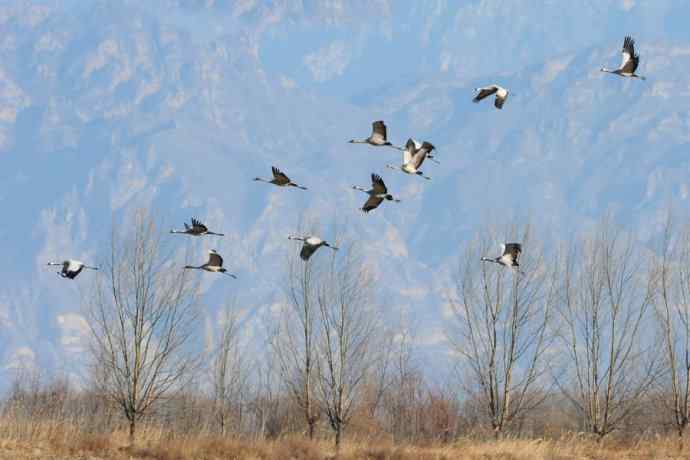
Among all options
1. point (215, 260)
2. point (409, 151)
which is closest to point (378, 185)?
point (409, 151)

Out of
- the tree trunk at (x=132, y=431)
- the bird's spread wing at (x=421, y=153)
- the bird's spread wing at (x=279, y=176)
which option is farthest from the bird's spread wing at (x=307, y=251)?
the tree trunk at (x=132, y=431)

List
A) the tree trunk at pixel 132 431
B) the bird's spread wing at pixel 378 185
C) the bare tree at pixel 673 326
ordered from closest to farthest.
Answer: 1. the bird's spread wing at pixel 378 185
2. the tree trunk at pixel 132 431
3. the bare tree at pixel 673 326

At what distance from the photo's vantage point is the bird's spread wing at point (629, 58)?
29.5 metres

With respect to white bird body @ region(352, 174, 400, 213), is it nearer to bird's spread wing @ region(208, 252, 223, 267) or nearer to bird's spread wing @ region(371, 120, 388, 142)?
bird's spread wing @ region(371, 120, 388, 142)

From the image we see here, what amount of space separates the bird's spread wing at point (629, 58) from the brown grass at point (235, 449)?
12.4 metres

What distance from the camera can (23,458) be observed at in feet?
98.7

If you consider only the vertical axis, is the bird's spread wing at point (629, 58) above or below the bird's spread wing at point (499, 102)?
above

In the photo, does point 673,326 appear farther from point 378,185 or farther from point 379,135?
point 378,185

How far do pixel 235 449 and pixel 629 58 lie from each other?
14.7 meters

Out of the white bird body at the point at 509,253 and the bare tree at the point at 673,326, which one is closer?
the white bird body at the point at 509,253

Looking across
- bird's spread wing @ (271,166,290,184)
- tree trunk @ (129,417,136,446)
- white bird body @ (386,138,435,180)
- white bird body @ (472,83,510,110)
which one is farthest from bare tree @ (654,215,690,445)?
bird's spread wing @ (271,166,290,184)

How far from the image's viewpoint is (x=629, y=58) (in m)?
30.0

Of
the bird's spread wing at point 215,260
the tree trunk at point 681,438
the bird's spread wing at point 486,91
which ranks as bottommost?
the tree trunk at point 681,438

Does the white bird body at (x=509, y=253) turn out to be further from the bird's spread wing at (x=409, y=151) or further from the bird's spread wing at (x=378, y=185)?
the bird's spread wing at (x=378, y=185)
